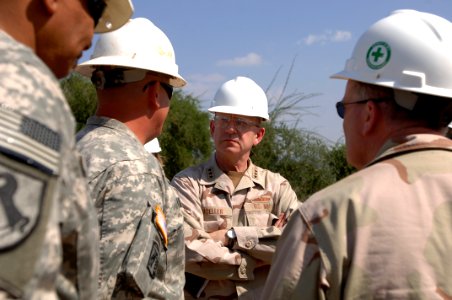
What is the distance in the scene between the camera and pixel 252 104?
6.35 metres

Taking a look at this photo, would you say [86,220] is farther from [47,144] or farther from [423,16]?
[423,16]

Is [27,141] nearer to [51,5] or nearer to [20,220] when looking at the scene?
[20,220]

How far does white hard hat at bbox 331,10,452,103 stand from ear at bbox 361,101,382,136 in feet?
0.33

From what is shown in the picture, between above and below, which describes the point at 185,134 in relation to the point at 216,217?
below

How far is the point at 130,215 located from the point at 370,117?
3.59 ft

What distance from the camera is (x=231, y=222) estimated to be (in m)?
5.77

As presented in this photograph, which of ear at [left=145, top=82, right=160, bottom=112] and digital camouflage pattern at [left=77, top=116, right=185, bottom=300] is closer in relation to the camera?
digital camouflage pattern at [left=77, top=116, right=185, bottom=300]

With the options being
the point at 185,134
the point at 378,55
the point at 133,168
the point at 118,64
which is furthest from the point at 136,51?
the point at 185,134

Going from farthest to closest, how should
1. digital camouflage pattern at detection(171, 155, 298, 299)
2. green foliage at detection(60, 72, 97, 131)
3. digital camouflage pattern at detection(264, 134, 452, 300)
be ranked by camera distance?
1. green foliage at detection(60, 72, 97, 131)
2. digital camouflage pattern at detection(171, 155, 298, 299)
3. digital camouflage pattern at detection(264, 134, 452, 300)

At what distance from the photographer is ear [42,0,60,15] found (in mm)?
1786

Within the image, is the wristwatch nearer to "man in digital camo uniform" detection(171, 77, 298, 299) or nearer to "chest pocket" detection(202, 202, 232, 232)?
"man in digital camo uniform" detection(171, 77, 298, 299)

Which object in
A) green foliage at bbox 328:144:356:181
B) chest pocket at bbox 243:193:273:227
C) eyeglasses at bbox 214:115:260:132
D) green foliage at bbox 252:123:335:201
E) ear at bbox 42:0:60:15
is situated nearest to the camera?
ear at bbox 42:0:60:15

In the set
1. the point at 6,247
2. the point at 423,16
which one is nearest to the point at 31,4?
Result: the point at 6,247

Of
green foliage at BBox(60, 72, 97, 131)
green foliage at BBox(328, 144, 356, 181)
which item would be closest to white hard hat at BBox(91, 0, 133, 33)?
green foliage at BBox(328, 144, 356, 181)
